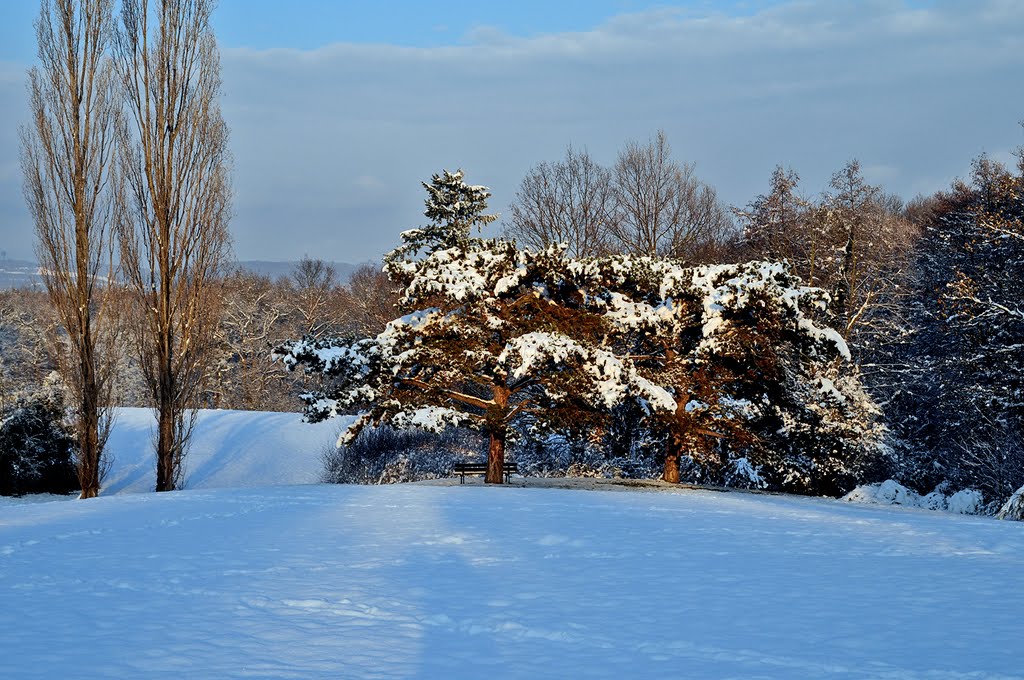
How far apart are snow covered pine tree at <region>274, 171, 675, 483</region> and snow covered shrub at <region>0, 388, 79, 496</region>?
11890mm

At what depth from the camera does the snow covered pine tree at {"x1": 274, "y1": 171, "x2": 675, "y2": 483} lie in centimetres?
2203

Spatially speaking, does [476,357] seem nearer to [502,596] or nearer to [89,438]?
[89,438]

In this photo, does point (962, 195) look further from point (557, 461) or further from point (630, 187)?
point (557, 461)

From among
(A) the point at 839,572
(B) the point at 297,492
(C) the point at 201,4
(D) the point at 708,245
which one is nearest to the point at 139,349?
(B) the point at 297,492

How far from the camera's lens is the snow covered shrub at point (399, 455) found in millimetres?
29469

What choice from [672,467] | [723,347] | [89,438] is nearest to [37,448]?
[89,438]

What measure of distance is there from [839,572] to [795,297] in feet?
43.0

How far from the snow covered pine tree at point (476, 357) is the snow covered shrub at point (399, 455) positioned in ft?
19.8

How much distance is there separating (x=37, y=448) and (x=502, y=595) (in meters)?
26.0

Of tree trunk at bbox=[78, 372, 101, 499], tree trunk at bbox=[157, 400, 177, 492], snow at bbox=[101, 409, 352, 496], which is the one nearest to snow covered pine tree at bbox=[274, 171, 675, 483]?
tree trunk at bbox=[157, 400, 177, 492]

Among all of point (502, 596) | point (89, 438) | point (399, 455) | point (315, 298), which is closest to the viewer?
point (502, 596)

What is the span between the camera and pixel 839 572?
1062cm

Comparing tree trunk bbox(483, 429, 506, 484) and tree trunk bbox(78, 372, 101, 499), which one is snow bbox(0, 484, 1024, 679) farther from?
tree trunk bbox(483, 429, 506, 484)

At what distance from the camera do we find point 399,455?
30.2 m
